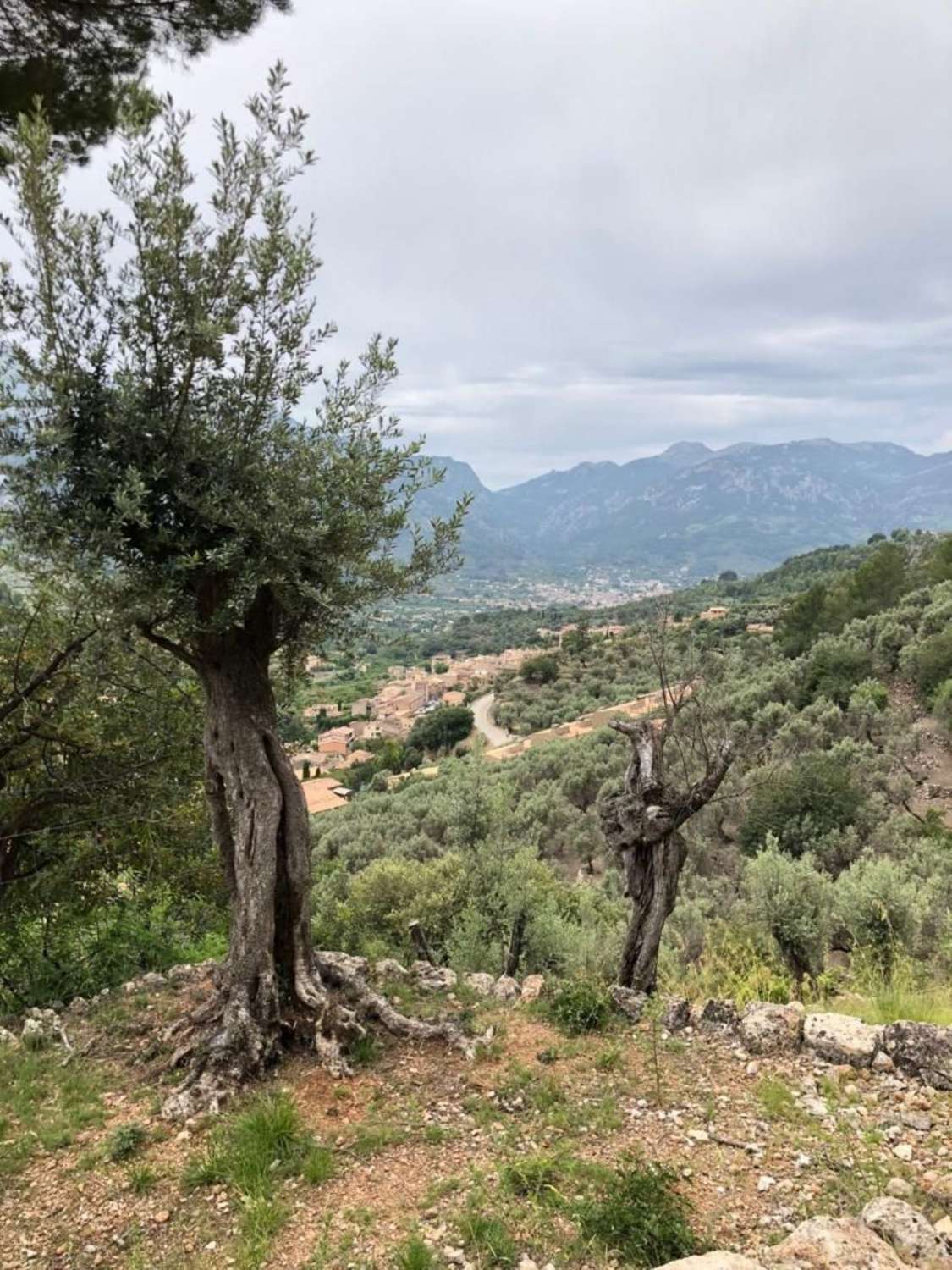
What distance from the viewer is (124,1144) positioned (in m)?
4.45

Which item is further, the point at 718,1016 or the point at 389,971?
the point at 389,971

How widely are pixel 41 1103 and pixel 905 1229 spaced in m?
5.65

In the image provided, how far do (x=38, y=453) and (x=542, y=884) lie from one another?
44.0 feet

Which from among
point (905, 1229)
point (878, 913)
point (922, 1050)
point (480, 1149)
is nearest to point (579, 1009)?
point (480, 1149)

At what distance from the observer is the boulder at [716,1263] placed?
277 centimetres

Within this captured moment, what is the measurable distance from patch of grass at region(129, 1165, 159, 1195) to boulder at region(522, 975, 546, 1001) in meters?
3.38

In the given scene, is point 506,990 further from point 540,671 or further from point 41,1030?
point 540,671

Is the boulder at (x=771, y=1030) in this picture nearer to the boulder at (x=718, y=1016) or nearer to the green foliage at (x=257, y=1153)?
the boulder at (x=718, y=1016)

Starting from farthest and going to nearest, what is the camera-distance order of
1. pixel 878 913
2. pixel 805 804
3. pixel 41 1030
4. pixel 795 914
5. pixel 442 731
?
pixel 442 731 < pixel 805 804 < pixel 795 914 < pixel 878 913 < pixel 41 1030

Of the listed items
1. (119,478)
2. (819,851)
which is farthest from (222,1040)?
(819,851)

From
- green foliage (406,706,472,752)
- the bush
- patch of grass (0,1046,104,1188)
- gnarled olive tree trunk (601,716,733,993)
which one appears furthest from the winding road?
patch of grass (0,1046,104,1188)

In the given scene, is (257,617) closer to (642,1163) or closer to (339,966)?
(339,966)

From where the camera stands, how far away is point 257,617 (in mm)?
5672

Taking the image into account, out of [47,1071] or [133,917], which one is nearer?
[47,1071]
